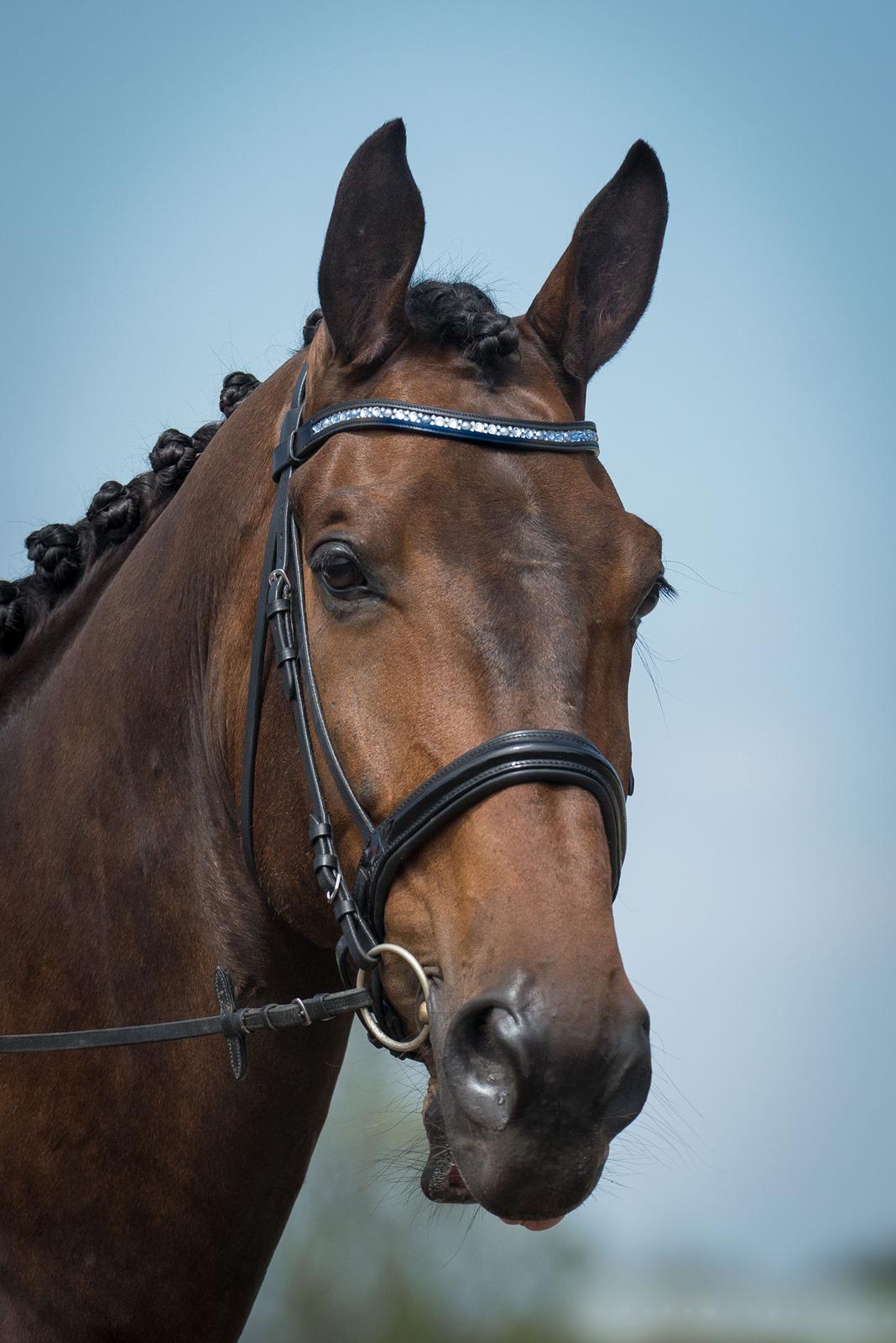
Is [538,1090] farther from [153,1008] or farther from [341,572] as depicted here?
[153,1008]

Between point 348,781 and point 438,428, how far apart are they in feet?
3.01

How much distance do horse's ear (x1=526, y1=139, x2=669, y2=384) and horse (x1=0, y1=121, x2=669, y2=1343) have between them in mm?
11

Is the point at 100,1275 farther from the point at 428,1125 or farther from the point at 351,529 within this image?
the point at 351,529

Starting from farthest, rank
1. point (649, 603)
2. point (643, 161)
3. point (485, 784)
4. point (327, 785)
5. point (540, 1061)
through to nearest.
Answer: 1. point (643, 161)
2. point (649, 603)
3. point (327, 785)
4. point (485, 784)
5. point (540, 1061)

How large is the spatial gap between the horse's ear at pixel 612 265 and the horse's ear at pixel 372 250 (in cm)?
51

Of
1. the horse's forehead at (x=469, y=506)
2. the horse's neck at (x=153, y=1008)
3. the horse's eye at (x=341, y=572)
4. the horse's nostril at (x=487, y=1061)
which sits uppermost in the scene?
the horse's forehead at (x=469, y=506)

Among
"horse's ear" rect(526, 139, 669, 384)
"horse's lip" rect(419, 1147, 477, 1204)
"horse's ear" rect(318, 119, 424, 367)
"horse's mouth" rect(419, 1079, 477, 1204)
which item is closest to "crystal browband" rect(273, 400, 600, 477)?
"horse's ear" rect(318, 119, 424, 367)

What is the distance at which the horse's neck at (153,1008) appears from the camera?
11.0 ft

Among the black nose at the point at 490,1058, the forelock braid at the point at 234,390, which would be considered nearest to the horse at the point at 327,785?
the black nose at the point at 490,1058

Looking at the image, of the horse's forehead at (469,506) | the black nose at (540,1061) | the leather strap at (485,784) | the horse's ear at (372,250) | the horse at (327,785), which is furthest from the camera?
the horse's ear at (372,250)

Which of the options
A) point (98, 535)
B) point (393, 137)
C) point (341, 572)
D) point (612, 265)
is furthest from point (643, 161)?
point (98, 535)

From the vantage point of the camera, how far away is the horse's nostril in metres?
A: 2.31

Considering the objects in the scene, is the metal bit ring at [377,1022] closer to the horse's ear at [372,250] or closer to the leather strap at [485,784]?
the leather strap at [485,784]

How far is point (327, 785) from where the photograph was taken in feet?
9.83
